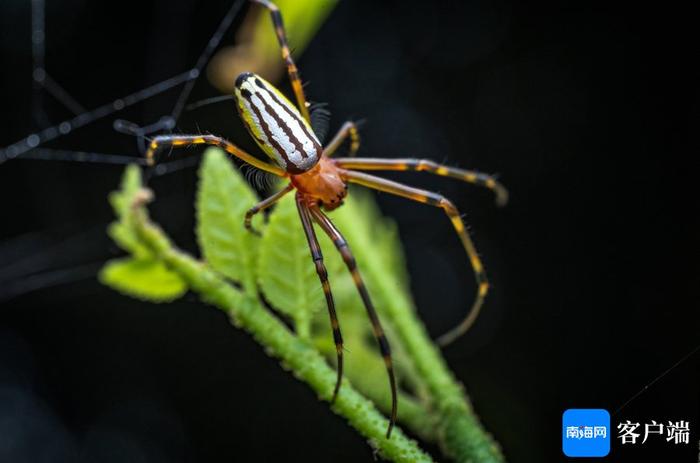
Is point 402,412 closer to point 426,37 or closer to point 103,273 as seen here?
point 103,273

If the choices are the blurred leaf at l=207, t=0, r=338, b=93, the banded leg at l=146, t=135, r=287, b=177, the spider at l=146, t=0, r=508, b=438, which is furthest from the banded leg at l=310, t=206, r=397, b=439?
the blurred leaf at l=207, t=0, r=338, b=93

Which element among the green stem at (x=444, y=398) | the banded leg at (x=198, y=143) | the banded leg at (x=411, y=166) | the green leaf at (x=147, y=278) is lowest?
the green stem at (x=444, y=398)

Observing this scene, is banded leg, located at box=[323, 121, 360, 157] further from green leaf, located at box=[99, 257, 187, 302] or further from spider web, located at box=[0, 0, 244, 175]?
spider web, located at box=[0, 0, 244, 175]

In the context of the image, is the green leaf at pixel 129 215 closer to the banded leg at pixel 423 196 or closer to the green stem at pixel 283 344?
the green stem at pixel 283 344

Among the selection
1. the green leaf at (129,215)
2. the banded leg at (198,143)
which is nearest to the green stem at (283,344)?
the green leaf at (129,215)

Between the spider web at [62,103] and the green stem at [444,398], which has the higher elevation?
the spider web at [62,103]

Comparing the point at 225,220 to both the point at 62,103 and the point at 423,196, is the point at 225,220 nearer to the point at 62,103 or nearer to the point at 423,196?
the point at 423,196

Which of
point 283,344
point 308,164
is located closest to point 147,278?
point 283,344
